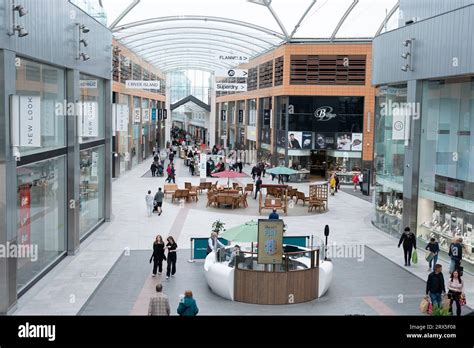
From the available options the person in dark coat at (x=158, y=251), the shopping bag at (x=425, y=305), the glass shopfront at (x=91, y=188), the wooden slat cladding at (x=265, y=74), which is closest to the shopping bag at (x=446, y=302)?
the shopping bag at (x=425, y=305)

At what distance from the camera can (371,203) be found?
1137 inches

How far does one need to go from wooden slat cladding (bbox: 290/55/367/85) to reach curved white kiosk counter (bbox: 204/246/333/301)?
2672 centimetres

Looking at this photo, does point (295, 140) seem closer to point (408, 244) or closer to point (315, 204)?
point (315, 204)

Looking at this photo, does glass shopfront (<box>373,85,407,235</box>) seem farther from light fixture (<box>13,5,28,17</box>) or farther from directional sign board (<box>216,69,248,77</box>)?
light fixture (<box>13,5,28,17</box>)

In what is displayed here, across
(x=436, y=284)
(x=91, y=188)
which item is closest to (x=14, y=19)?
(x=436, y=284)

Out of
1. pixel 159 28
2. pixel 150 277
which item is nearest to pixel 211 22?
pixel 159 28

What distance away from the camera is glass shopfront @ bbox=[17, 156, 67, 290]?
1230cm

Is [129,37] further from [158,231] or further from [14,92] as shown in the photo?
[14,92]

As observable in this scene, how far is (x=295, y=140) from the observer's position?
39.2 meters

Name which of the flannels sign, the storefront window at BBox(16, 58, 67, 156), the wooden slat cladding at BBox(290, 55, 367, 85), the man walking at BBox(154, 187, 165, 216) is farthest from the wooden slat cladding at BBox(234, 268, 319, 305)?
the wooden slat cladding at BBox(290, 55, 367, 85)

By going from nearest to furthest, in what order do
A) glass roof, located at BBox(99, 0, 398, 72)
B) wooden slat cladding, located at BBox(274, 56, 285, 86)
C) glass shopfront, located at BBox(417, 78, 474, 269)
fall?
glass shopfront, located at BBox(417, 78, 474, 269)
glass roof, located at BBox(99, 0, 398, 72)
wooden slat cladding, located at BBox(274, 56, 285, 86)

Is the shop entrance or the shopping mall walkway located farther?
the shop entrance

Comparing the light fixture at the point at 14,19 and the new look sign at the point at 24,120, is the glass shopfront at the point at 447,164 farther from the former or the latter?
the light fixture at the point at 14,19

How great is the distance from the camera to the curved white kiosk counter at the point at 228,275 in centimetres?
1240
